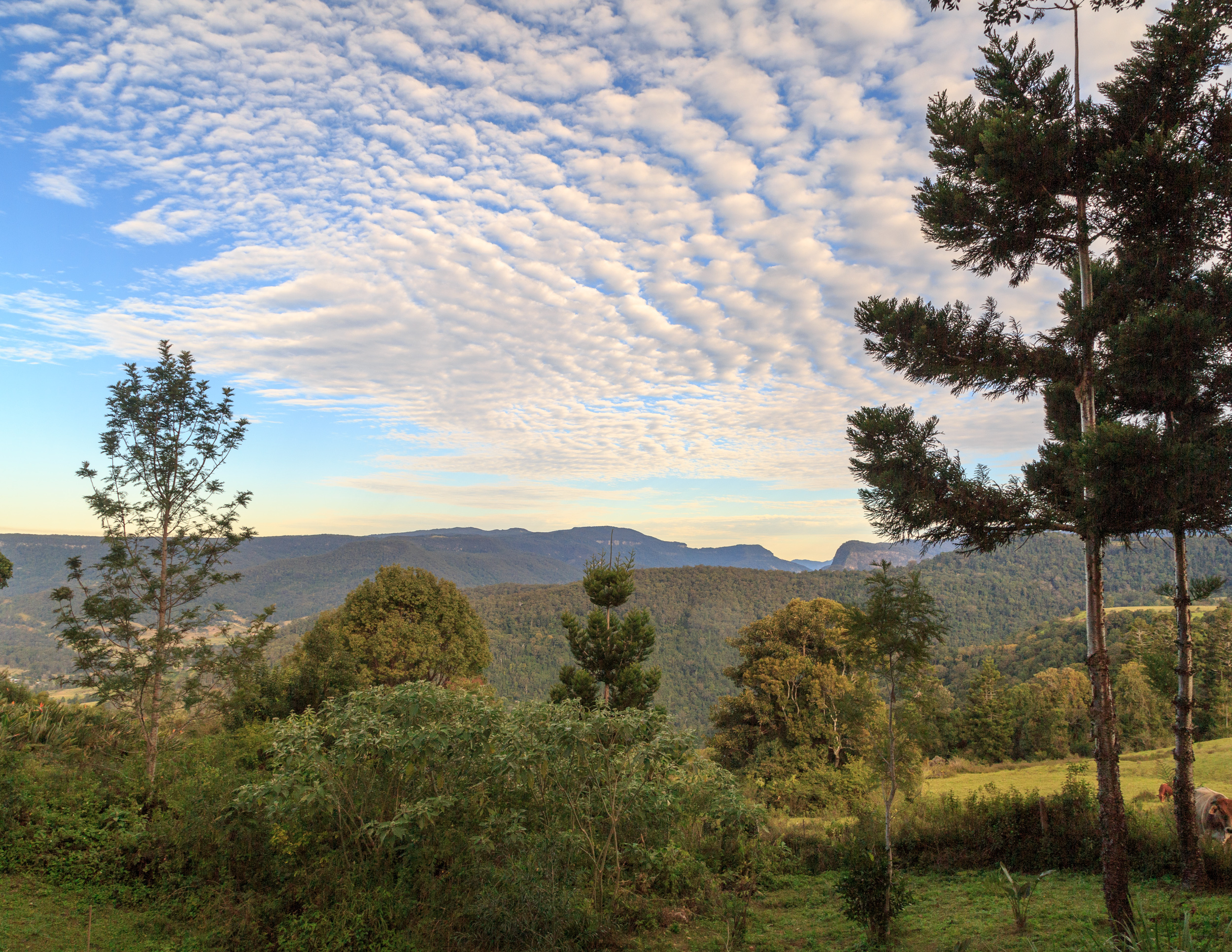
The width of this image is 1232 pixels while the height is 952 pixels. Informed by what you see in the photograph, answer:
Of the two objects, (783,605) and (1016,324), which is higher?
(1016,324)

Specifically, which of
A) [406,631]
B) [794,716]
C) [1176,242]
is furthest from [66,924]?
[794,716]

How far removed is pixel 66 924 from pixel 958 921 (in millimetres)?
8089

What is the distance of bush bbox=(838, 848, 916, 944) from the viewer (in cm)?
532

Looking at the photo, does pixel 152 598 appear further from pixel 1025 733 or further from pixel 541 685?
pixel 541 685

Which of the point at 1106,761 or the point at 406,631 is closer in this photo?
the point at 1106,761

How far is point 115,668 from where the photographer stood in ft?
26.1

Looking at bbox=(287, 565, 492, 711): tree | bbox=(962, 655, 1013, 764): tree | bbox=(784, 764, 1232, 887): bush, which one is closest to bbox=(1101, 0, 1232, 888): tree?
bbox=(784, 764, 1232, 887): bush

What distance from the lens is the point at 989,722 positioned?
32.9m

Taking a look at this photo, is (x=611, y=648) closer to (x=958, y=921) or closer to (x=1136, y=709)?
(x=958, y=921)

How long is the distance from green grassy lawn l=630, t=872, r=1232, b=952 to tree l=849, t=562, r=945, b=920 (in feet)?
2.76

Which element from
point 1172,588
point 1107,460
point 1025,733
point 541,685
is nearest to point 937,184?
point 1107,460

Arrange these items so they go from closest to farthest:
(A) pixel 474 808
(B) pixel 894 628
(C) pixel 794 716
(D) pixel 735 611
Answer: (A) pixel 474 808, (B) pixel 894 628, (C) pixel 794 716, (D) pixel 735 611

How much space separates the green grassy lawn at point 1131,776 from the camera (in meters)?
11.2

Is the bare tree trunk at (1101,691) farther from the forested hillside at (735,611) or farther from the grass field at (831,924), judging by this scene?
the forested hillside at (735,611)
